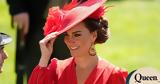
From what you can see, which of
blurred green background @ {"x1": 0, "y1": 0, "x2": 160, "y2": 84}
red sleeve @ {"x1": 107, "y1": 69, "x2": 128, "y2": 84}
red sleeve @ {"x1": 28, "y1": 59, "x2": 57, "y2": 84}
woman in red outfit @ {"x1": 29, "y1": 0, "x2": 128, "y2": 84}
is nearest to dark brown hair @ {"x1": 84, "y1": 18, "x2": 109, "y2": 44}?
woman in red outfit @ {"x1": 29, "y1": 0, "x2": 128, "y2": 84}

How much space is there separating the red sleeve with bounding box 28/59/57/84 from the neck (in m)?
0.16

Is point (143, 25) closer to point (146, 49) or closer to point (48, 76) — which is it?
point (146, 49)

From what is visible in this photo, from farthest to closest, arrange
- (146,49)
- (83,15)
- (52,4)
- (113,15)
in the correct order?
(113,15), (146,49), (52,4), (83,15)

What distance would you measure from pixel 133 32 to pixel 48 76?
356 inches

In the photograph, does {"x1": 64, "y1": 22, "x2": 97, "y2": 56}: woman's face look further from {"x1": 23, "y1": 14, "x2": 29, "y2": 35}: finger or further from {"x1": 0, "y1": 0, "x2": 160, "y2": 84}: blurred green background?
{"x1": 0, "y1": 0, "x2": 160, "y2": 84}: blurred green background

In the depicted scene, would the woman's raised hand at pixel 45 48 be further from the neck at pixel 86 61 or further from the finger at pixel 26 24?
the finger at pixel 26 24

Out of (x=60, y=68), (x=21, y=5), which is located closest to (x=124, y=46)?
(x=21, y=5)

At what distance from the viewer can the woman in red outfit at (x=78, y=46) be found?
528 centimetres

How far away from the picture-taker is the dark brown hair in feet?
17.5

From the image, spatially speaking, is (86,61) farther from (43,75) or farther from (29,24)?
(29,24)

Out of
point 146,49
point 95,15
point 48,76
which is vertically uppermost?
point 95,15

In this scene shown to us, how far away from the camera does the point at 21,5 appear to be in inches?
297

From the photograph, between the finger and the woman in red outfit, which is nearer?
the woman in red outfit

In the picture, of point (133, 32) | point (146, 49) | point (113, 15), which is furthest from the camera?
point (113, 15)
